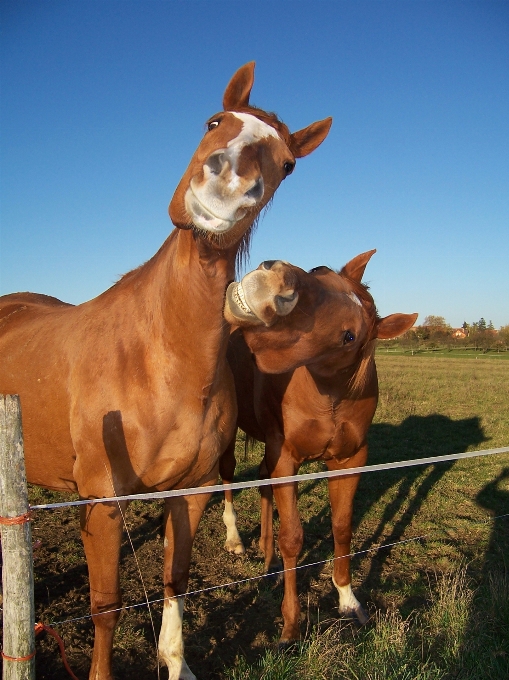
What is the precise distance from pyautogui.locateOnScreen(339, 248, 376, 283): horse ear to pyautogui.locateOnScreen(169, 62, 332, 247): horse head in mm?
1431

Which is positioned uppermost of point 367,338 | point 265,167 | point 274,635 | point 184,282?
point 265,167

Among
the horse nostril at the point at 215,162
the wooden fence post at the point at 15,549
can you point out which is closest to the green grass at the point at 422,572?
the wooden fence post at the point at 15,549


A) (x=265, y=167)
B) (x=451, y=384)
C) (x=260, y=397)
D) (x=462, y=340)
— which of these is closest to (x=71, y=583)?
(x=260, y=397)

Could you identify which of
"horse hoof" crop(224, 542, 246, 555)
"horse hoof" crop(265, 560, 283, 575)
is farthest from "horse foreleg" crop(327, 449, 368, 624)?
"horse hoof" crop(224, 542, 246, 555)

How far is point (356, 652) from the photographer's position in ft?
9.77

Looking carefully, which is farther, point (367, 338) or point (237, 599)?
point (237, 599)

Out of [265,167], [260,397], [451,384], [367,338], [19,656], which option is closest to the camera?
[19,656]

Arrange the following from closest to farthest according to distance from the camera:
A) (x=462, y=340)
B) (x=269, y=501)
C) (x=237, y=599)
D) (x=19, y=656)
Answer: (x=19, y=656) → (x=237, y=599) → (x=269, y=501) → (x=462, y=340)

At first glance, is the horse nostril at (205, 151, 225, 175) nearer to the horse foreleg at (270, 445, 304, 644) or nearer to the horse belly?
the horse belly

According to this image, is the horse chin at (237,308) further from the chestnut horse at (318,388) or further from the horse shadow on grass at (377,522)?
the horse shadow on grass at (377,522)

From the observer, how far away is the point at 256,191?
201 cm

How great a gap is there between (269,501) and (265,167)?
3594mm

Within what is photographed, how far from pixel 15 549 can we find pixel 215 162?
1.57m

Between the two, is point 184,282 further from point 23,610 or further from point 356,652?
point 356,652
